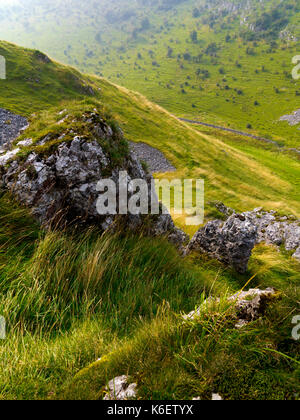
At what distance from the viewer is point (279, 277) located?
353 inches

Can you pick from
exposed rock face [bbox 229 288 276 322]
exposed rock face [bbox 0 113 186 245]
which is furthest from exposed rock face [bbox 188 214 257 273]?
exposed rock face [bbox 229 288 276 322]

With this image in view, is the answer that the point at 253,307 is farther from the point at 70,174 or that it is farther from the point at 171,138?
the point at 171,138

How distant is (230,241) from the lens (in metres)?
9.50

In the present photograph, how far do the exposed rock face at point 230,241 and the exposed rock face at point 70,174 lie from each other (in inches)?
108

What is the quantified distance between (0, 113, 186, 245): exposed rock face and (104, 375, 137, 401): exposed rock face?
12.5ft

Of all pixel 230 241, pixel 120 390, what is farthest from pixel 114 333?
pixel 230 241

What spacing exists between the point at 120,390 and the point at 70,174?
578 cm

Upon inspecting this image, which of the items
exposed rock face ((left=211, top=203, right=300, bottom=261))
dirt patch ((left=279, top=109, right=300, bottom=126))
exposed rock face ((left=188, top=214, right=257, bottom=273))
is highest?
dirt patch ((left=279, top=109, right=300, bottom=126))

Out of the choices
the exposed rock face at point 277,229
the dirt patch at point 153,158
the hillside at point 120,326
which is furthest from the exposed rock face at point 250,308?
the dirt patch at point 153,158

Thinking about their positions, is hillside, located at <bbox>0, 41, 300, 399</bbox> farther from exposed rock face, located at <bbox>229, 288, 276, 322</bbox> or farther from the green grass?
exposed rock face, located at <bbox>229, 288, 276, 322</bbox>

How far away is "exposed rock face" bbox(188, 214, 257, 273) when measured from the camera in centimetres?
884

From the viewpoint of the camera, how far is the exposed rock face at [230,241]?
8.84m
